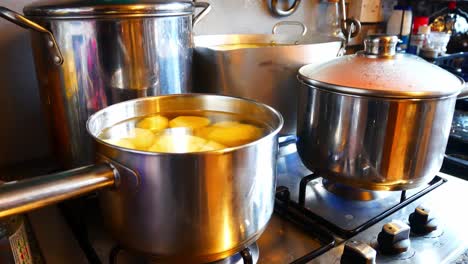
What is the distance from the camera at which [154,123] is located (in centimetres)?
60

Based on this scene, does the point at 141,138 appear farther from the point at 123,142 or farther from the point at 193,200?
the point at 193,200

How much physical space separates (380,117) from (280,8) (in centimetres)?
67

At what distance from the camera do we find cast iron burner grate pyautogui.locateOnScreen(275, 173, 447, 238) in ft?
2.10

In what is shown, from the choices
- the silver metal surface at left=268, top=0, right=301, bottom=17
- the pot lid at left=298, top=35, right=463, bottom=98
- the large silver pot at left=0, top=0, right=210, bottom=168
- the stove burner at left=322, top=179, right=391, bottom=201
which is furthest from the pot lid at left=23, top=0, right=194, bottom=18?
the silver metal surface at left=268, top=0, right=301, bottom=17

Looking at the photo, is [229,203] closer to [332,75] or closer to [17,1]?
[332,75]

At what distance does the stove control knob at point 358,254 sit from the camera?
1.62 ft

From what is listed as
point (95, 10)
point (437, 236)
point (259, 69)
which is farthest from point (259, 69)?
point (437, 236)

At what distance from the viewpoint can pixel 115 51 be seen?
2.02ft

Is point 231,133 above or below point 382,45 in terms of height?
below

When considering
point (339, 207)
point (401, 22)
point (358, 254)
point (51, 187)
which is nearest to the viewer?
point (51, 187)

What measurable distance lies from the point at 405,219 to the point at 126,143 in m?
0.49

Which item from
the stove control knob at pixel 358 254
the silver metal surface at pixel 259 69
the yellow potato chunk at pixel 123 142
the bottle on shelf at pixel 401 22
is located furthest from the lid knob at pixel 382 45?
the bottle on shelf at pixel 401 22

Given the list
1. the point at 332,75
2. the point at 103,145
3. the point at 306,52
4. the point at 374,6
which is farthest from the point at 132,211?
the point at 374,6

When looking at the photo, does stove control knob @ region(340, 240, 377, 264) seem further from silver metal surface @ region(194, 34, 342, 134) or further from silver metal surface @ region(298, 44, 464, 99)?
silver metal surface @ region(194, 34, 342, 134)
